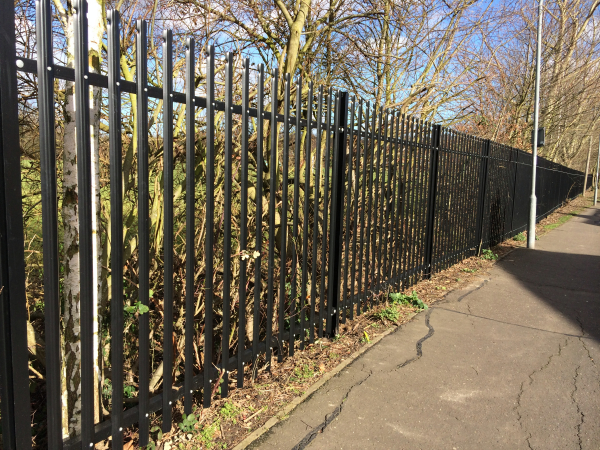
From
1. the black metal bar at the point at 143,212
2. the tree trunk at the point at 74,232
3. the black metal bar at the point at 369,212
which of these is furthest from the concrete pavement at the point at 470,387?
the tree trunk at the point at 74,232

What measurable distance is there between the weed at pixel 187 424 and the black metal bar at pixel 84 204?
0.65 m

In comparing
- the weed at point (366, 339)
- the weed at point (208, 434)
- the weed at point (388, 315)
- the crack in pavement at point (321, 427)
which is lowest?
the crack in pavement at point (321, 427)

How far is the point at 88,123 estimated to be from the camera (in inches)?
73.2

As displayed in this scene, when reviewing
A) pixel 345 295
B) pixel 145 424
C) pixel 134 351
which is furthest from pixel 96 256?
pixel 345 295

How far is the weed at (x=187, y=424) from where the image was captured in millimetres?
2533

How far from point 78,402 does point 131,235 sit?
1430 mm

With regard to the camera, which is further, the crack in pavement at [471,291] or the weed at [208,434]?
the crack in pavement at [471,291]

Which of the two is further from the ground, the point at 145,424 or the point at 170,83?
the point at 170,83

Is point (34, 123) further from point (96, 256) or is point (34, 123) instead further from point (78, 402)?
point (78, 402)

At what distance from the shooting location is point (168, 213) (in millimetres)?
2281

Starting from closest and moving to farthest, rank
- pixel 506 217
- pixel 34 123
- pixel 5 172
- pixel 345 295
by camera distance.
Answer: pixel 5 172 < pixel 34 123 < pixel 345 295 < pixel 506 217

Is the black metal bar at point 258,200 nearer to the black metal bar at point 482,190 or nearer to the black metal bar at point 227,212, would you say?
the black metal bar at point 227,212

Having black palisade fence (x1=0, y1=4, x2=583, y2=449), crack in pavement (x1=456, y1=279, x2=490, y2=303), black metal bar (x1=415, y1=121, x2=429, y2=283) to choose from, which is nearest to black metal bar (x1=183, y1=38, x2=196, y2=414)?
black palisade fence (x1=0, y1=4, x2=583, y2=449)

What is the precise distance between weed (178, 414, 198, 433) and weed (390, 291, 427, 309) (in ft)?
10.5
